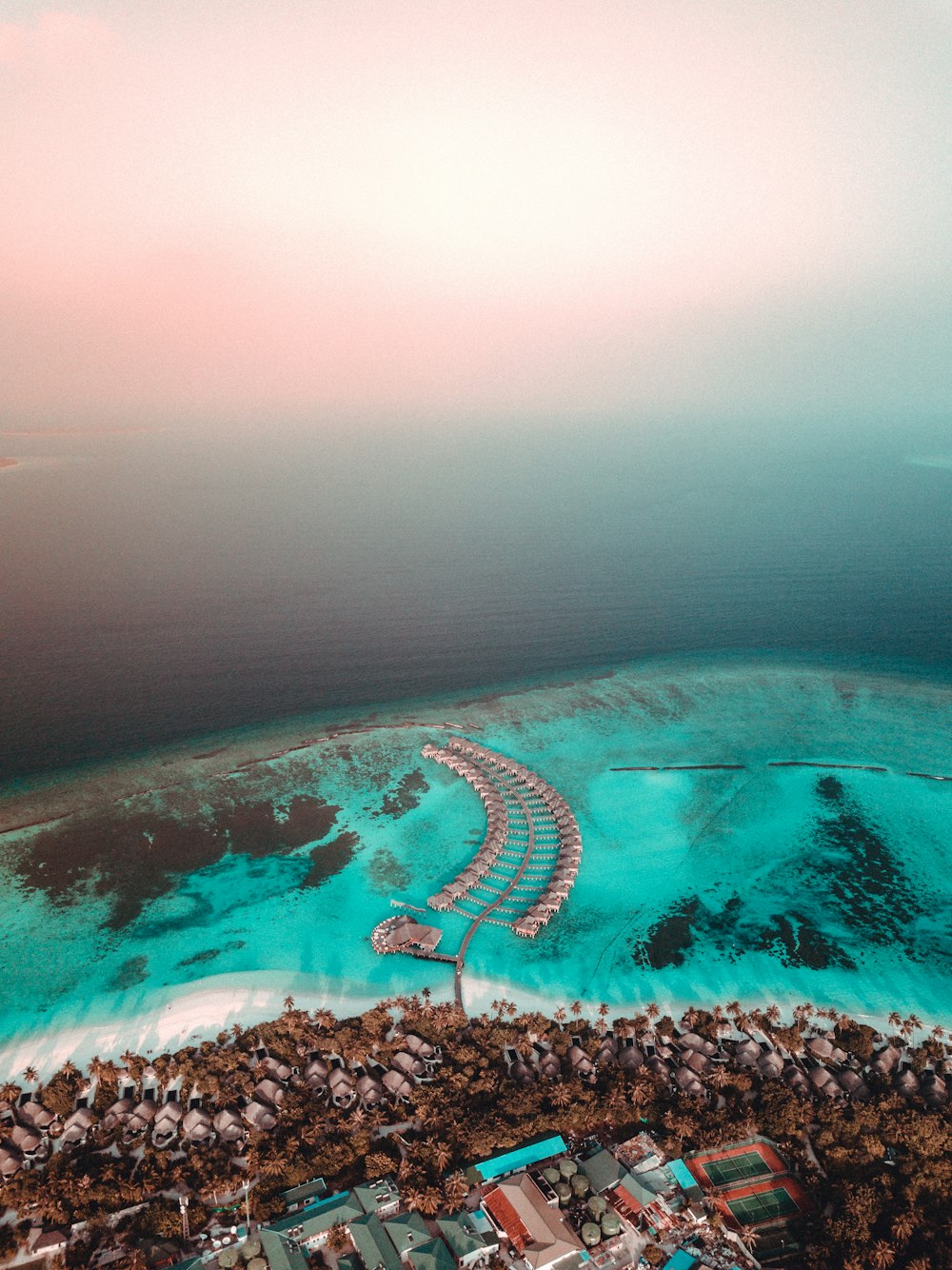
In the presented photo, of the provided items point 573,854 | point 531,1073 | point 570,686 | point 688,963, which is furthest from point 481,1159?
point 570,686

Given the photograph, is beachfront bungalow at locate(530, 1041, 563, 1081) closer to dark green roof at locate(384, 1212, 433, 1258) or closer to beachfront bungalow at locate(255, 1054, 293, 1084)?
dark green roof at locate(384, 1212, 433, 1258)

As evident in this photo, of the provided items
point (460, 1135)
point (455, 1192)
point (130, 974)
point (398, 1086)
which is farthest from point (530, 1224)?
point (130, 974)

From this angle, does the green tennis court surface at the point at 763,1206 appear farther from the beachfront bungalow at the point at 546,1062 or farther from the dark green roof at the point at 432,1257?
the dark green roof at the point at 432,1257

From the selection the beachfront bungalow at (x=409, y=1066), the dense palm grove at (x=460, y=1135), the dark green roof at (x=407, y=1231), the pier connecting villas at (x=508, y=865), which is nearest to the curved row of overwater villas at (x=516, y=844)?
the pier connecting villas at (x=508, y=865)

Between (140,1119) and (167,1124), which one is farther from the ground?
(140,1119)

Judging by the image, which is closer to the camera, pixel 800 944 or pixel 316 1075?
pixel 316 1075

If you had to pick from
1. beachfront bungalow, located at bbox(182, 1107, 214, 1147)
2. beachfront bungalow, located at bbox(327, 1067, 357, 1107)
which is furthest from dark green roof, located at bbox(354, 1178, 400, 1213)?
beachfront bungalow, located at bbox(182, 1107, 214, 1147)

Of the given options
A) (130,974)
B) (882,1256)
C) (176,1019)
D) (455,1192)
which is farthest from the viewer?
(130,974)

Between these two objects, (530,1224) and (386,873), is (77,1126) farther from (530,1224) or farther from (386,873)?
(386,873)
